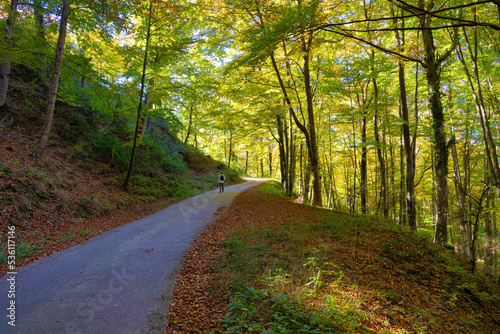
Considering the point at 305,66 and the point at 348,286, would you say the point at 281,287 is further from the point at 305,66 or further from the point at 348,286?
the point at 305,66

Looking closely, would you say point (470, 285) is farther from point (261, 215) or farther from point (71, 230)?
point (71, 230)

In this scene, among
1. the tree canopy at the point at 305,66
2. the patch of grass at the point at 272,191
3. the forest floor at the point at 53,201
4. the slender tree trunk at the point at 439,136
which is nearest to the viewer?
the forest floor at the point at 53,201

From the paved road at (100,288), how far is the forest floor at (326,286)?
0.43 metres

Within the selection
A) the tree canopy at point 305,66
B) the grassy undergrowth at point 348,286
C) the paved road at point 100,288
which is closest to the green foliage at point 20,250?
the paved road at point 100,288

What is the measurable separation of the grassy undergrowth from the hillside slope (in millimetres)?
5008

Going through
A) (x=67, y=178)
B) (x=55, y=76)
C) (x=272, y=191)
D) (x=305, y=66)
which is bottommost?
(x=272, y=191)

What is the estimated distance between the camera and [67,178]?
9.47m

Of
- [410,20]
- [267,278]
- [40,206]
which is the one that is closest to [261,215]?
[267,278]

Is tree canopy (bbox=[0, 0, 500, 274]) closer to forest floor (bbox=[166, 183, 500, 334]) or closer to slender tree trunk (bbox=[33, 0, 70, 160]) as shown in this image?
slender tree trunk (bbox=[33, 0, 70, 160])

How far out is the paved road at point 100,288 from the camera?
3.34 metres

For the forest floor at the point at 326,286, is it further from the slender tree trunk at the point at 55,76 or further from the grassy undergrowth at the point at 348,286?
the slender tree trunk at the point at 55,76

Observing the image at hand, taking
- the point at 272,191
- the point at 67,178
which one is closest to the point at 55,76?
the point at 67,178

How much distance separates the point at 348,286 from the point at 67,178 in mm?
10922

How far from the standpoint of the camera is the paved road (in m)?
3.34
